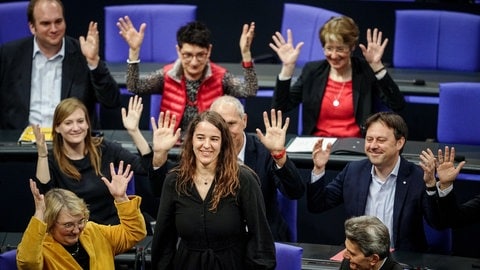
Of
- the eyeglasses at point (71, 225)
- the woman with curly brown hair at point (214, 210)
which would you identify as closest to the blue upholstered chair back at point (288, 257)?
the woman with curly brown hair at point (214, 210)

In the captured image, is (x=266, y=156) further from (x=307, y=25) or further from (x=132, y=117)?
(x=307, y=25)

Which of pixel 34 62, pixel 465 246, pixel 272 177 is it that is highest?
pixel 34 62

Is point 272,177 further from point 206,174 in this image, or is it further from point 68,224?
point 68,224

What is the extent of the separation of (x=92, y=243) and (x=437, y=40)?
361 centimetres

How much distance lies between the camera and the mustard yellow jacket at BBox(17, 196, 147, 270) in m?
4.88

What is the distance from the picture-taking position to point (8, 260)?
16.4ft

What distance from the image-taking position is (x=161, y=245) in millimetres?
5023

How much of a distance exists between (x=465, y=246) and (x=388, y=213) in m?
0.74

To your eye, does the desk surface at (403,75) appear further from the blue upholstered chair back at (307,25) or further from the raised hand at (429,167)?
the raised hand at (429,167)

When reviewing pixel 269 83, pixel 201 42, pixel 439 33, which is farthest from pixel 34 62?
pixel 439 33

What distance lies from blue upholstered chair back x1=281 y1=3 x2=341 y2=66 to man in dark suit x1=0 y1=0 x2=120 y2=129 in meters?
1.83

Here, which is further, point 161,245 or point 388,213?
point 388,213

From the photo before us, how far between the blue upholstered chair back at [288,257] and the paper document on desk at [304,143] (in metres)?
1.25

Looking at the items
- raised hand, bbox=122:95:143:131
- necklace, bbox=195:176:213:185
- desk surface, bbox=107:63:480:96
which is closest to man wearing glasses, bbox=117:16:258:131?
raised hand, bbox=122:95:143:131
